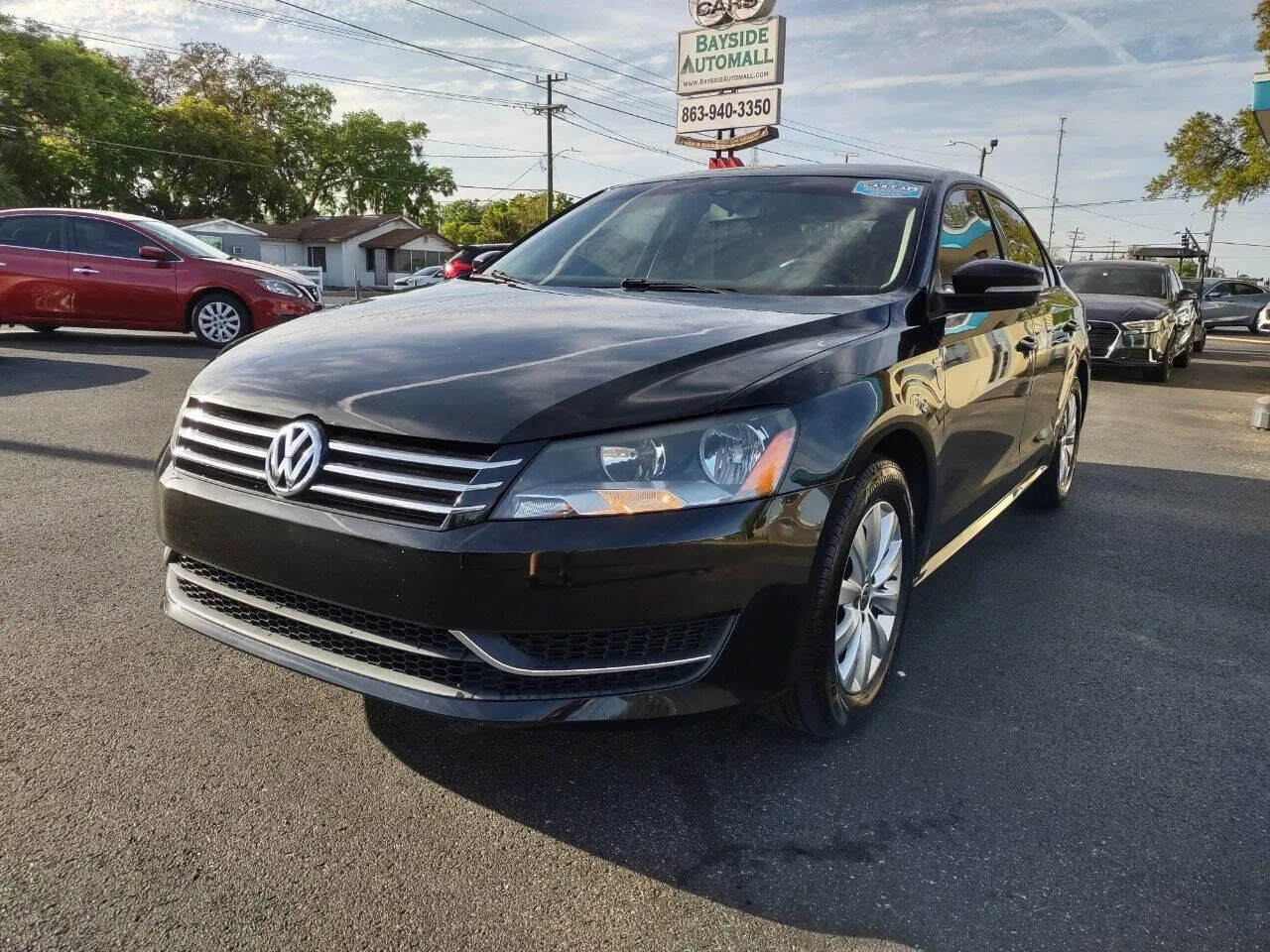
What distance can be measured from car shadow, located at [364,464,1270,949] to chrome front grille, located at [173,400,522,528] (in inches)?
19.3

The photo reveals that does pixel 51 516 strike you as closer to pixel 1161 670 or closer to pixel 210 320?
pixel 1161 670

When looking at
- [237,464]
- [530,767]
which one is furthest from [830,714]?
[237,464]

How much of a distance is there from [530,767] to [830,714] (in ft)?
2.50

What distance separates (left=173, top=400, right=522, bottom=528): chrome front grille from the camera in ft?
6.49

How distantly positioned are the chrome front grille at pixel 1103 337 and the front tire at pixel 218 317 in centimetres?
986

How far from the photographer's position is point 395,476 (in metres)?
2.03

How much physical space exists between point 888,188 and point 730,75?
54.9ft

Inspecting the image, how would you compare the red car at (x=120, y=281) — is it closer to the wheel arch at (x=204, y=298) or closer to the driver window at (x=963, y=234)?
the wheel arch at (x=204, y=298)

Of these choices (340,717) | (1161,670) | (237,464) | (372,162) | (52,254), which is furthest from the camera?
(372,162)

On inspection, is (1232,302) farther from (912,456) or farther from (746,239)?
(912,456)

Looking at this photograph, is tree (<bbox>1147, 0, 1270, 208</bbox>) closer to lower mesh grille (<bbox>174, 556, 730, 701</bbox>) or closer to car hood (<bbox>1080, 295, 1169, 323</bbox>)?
car hood (<bbox>1080, 295, 1169, 323</bbox>)

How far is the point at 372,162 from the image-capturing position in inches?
2717

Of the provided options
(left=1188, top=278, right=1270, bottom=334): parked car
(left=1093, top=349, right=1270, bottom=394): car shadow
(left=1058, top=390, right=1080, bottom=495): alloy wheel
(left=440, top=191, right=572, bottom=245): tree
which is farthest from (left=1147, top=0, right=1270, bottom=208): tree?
(left=440, top=191, right=572, bottom=245): tree

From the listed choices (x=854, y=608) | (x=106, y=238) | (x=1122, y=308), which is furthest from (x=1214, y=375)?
(x=106, y=238)
